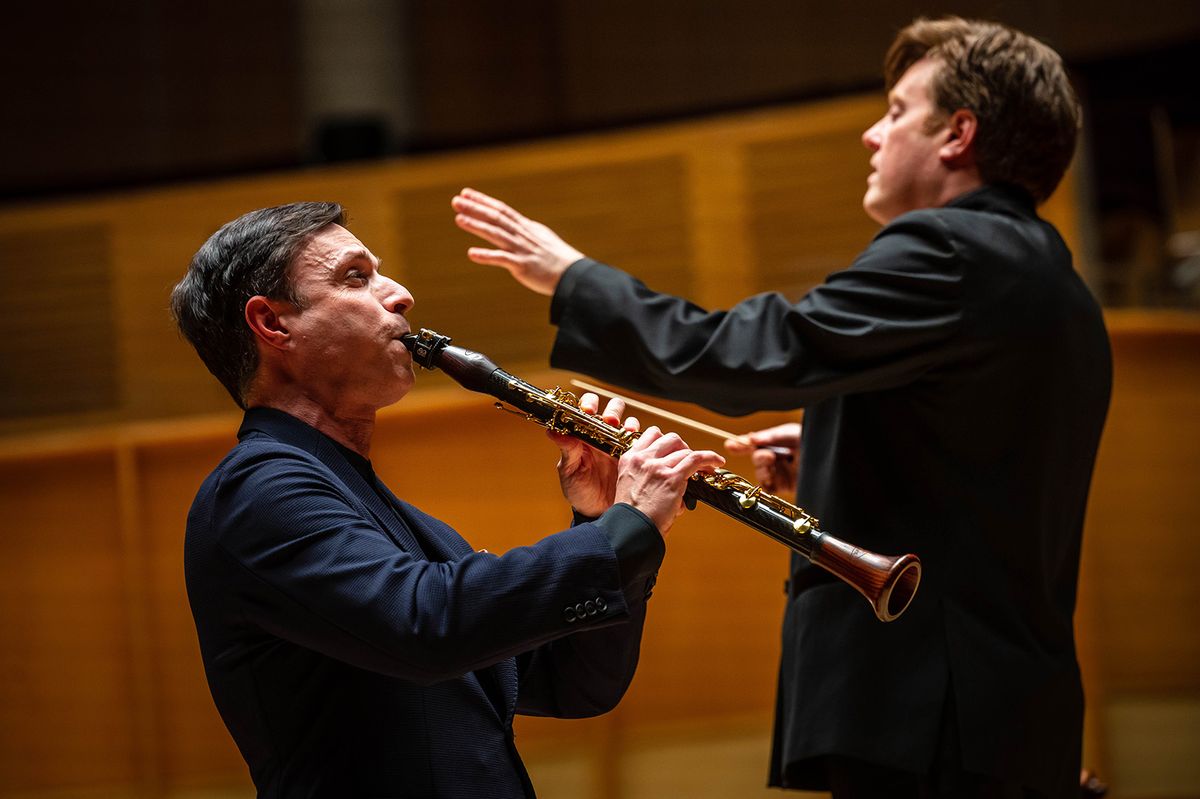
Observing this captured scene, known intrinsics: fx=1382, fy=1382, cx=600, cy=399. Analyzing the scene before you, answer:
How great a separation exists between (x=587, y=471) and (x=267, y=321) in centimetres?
49

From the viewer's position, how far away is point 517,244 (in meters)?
2.40

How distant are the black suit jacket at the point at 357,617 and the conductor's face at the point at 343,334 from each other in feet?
0.28

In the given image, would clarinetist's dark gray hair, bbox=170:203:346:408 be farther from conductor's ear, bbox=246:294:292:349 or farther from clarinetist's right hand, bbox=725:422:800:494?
clarinetist's right hand, bbox=725:422:800:494

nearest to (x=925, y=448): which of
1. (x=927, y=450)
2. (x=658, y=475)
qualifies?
(x=927, y=450)

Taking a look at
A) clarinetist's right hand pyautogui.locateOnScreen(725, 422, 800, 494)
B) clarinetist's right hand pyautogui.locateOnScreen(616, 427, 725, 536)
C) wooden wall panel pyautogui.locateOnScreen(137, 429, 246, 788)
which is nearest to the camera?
clarinetist's right hand pyautogui.locateOnScreen(616, 427, 725, 536)

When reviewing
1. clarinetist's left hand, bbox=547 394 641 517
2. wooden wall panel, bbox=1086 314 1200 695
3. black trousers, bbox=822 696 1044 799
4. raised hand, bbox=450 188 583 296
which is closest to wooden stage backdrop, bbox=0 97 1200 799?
wooden wall panel, bbox=1086 314 1200 695

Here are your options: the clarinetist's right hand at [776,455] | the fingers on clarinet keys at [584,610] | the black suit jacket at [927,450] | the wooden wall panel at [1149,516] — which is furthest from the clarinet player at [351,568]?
the wooden wall panel at [1149,516]

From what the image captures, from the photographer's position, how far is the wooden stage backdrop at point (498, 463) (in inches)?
163

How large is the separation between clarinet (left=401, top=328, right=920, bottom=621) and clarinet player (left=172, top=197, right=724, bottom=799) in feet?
0.14

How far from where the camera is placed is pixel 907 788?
2162 mm

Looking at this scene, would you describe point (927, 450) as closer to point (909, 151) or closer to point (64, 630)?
point (909, 151)

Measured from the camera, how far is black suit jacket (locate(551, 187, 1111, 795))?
2178mm

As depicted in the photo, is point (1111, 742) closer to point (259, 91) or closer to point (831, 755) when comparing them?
point (831, 755)

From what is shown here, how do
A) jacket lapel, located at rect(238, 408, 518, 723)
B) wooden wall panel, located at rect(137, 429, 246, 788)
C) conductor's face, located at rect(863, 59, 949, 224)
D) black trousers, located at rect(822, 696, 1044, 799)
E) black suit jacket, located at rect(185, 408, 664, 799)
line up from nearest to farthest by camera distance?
black suit jacket, located at rect(185, 408, 664, 799) → jacket lapel, located at rect(238, 408, 518, 723) → black trousers, located at rect(822, 696, 1044, 799) → conductor's face, located at rect(863, 59, 949, 224) → wooden wall panel, located at rect(137, 429, 246, 788)
